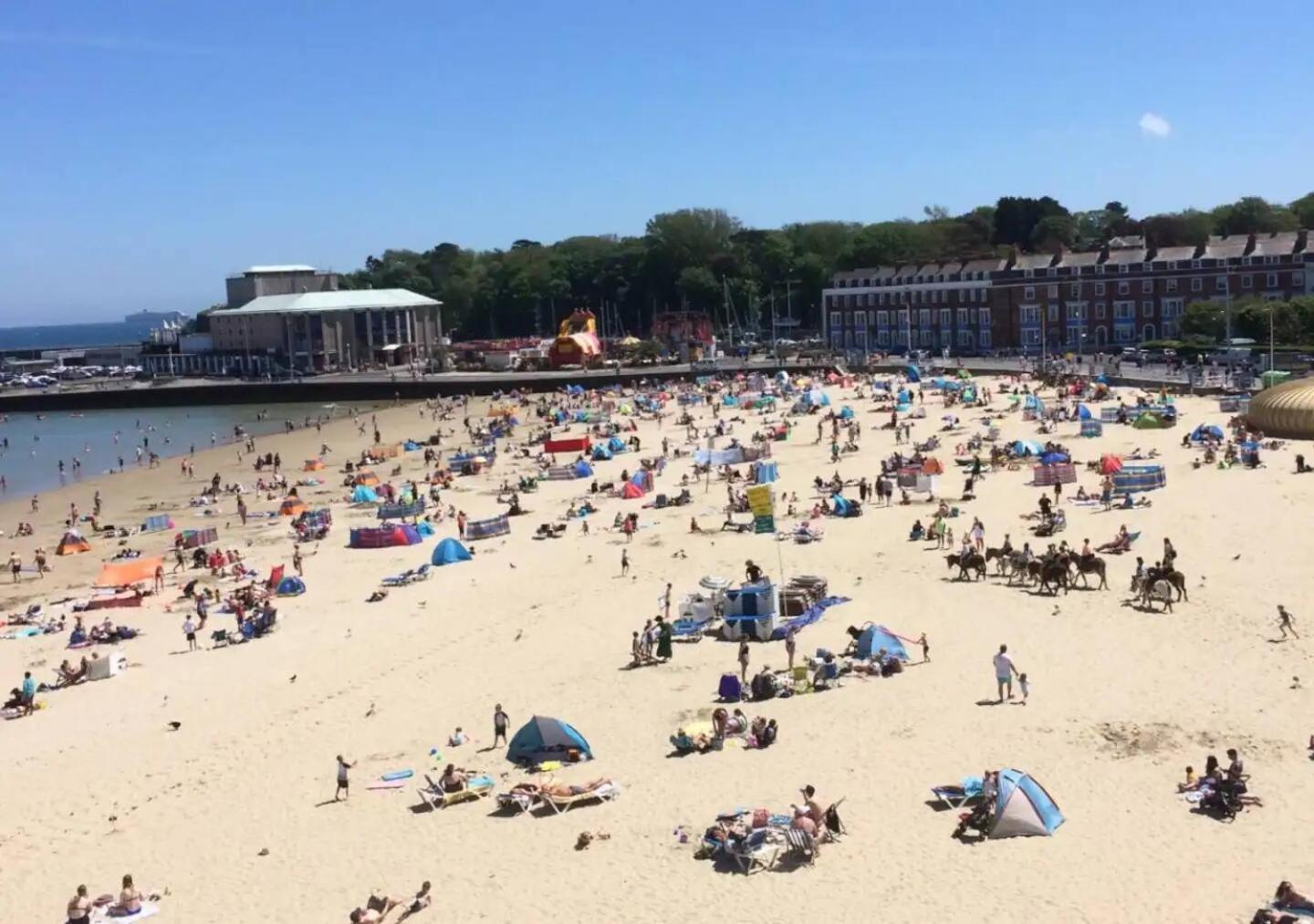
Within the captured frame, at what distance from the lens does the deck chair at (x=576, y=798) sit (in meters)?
11.8

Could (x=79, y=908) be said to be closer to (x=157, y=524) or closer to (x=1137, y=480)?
(x=1137, y=480)

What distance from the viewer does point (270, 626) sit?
64.2 feet

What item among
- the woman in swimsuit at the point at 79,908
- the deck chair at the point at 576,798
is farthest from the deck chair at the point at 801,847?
the woman in swimsuit at the point at 79,908

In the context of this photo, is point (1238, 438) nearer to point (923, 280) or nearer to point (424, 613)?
point (424, 613)

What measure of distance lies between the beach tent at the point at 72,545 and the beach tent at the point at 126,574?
5.55 metres

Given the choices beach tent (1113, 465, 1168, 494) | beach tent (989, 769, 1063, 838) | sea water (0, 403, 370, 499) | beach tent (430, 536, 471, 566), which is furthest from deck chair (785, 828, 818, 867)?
sea water (0, 403, 370, 499)

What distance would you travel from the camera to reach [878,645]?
1522 centimetres

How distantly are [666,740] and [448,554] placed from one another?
1085cm

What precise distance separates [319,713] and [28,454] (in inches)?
1874

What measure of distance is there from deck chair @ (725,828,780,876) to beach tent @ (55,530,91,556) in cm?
2236

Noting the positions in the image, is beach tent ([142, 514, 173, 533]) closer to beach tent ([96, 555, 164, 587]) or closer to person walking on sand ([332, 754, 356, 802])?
beach tent ([96, 555, 164, 587])

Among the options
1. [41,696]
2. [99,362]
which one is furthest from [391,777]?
[99,362]

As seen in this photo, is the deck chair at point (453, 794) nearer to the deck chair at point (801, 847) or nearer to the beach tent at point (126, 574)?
the deck chair at point (801, 847)

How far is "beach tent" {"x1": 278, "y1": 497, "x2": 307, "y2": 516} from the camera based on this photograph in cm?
3130
